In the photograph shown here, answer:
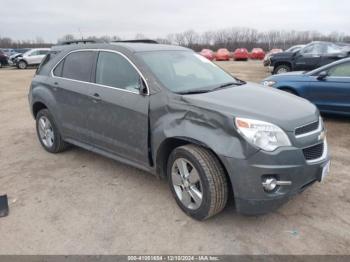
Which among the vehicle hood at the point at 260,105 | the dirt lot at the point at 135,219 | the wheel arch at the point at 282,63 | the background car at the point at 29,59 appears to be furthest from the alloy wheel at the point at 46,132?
the background car at the point at 29,59

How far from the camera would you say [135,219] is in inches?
138

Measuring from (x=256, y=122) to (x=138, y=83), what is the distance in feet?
4.77

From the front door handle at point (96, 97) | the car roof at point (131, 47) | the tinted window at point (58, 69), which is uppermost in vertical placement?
the car roof at point (131, 47)

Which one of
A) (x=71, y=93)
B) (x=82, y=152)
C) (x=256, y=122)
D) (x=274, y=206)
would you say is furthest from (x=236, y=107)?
(x=82, y=152)

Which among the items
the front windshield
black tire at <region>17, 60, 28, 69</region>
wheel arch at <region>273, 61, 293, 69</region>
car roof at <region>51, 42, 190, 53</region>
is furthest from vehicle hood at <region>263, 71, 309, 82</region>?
black tire at <region>17, 60, 28, 69</region>

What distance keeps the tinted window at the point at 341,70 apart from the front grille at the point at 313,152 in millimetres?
4233

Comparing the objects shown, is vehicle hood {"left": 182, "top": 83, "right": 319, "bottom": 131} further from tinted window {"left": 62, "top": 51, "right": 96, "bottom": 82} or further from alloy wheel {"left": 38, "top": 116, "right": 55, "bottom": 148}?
alloy wheel {"left": 38, "top": 116, "right": 55, "bottom": 148}

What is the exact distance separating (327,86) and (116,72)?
190 inches

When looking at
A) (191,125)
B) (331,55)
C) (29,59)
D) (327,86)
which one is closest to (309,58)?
(331,55)

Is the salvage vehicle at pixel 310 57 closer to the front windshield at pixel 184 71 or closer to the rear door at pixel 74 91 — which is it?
the front windshield at pixel 184 71

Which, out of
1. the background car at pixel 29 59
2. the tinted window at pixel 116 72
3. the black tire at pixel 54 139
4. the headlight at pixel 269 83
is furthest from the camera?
the background car at pixel 29 59

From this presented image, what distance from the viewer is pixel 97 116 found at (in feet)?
14.1

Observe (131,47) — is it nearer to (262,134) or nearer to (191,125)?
(191,125)

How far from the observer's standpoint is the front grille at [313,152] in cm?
316
